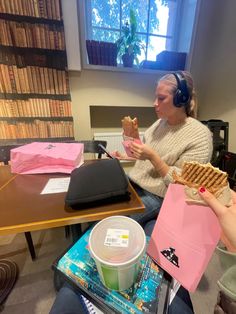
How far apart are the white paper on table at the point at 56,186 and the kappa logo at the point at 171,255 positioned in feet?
1.48

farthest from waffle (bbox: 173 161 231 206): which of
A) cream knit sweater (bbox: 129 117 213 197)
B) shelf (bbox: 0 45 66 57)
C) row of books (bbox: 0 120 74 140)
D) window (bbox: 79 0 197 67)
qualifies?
window (bbox: 79 0 197 67)

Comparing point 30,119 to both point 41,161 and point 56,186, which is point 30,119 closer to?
point 41,161

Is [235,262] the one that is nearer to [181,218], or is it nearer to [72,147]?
[181,218]

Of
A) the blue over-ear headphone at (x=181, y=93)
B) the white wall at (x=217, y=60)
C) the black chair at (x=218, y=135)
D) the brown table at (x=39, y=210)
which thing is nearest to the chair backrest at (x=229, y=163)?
the black chair at (x=218, y=135)

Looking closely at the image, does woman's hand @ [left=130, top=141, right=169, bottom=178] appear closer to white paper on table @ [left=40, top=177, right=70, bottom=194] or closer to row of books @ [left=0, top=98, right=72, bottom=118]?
white paper on table @ [left=40, top=177, right=70, bottom=194]

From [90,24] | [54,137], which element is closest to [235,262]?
[54,137]

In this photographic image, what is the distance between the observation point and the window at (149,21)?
1.95 meters

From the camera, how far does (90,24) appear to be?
1.94 meters

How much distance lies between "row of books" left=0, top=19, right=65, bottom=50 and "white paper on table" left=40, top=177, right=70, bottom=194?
1478 millimetres

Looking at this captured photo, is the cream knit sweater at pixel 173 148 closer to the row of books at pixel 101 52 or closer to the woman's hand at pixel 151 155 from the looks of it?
the woman's hand at pixel 151 155

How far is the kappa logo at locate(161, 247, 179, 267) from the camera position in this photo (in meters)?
0.50

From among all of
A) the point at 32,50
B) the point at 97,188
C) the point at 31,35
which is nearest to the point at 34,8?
the point at 31,35

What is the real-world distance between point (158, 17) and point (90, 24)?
91cm

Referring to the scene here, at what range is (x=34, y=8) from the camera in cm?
148
